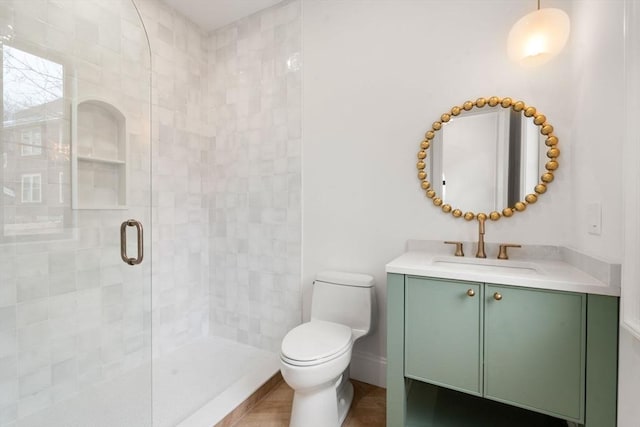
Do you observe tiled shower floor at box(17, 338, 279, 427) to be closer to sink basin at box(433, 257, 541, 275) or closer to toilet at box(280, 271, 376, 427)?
toilet at box(280, 271, 376, 427)

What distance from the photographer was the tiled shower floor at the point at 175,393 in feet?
4.83

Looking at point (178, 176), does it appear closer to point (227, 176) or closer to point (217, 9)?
point (227, 176)

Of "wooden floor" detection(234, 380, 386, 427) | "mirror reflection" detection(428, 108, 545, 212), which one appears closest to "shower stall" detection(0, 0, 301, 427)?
"wooden floor" detection(234, 380, 386, 427)

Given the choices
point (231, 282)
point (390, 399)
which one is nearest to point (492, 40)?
point (390, 399)

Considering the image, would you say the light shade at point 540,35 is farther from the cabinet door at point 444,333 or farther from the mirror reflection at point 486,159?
the cabinet door at point 444,333

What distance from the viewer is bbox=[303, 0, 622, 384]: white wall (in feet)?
4.61

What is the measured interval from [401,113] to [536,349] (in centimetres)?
138

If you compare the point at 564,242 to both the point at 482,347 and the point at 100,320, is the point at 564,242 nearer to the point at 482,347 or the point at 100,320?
the point at 482,347

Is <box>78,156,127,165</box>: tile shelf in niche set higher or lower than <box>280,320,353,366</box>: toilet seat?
higher

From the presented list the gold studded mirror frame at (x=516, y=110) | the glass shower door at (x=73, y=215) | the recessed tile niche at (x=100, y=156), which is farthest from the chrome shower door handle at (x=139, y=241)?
the gold studded mirror frame at (x=516, y=110)

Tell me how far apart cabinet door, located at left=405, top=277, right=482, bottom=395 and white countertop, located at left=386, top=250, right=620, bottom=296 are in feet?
0.15

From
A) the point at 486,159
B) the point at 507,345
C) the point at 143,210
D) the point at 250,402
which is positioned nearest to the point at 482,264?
the point at 507,345

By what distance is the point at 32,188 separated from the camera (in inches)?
54.0

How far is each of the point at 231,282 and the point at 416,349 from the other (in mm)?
1637
